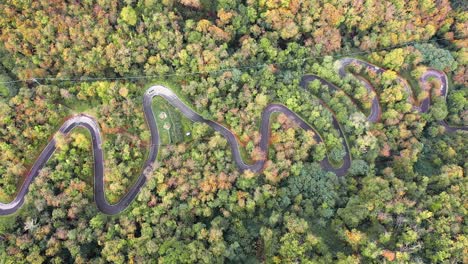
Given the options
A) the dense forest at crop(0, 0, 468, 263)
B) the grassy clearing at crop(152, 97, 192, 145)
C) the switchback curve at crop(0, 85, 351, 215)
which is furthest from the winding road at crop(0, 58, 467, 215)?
the dense forest at crop(0, 0, 468, 263)

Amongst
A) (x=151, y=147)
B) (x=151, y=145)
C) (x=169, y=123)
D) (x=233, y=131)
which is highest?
(x=169, y=123)

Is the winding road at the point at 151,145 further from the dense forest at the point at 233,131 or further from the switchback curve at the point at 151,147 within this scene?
the dense forest at the point at 233,131

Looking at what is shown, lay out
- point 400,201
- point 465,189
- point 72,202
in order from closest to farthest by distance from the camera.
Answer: point 72,202, point 400,201, point 465,189

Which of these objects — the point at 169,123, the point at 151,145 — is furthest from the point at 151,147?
the point at 169,123

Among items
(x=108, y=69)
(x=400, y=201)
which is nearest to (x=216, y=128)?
(x=108, y=69)

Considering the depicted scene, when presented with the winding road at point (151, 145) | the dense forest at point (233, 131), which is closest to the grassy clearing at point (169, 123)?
the dense forest at point (233, 131)

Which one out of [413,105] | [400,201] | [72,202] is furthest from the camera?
[413,105]

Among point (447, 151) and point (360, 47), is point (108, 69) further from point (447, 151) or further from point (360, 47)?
point (447, 151)

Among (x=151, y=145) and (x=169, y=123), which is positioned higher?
(x=169, y=123)

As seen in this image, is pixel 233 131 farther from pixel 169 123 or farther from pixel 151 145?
pixel 151 145
